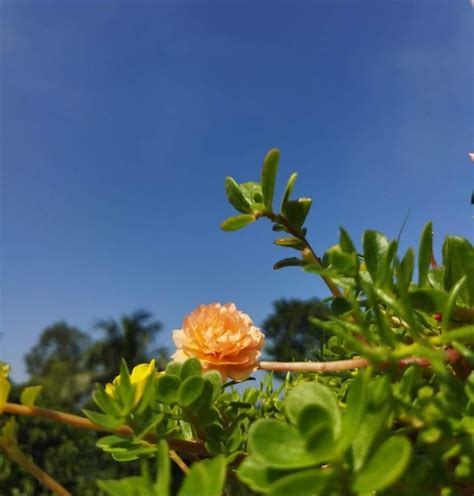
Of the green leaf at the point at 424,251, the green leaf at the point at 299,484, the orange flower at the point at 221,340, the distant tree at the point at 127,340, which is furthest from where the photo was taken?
the distant tree at the point at 127,340

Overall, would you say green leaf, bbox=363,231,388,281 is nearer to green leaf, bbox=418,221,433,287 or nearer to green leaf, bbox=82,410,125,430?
green leaf, bbox=418,221,433,287

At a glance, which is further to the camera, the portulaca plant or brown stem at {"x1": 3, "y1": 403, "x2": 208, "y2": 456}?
brown stem at {"x1": 3, "y1": 403, "x2": 208, "y2": 456}

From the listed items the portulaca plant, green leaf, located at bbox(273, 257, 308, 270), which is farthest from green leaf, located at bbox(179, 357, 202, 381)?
green leaf, located at bbox(273, 257, 308, 270)

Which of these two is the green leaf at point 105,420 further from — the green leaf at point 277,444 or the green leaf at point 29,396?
the green leaf at point 277,444

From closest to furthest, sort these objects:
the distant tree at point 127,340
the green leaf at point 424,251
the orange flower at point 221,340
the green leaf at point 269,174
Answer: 1. the green leaf at point 424,251
2. the green leaf at point 269,174
3. the orange flower at point 221,340
4. the distant tree at point 127,340

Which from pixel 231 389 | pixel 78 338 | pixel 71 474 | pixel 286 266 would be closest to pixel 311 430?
pixel 286 266

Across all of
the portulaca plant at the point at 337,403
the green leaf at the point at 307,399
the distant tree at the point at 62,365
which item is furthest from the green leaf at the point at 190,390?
the distant tree at the point at 62,365

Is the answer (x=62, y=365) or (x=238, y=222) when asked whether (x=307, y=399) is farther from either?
(x=62, y=365)
